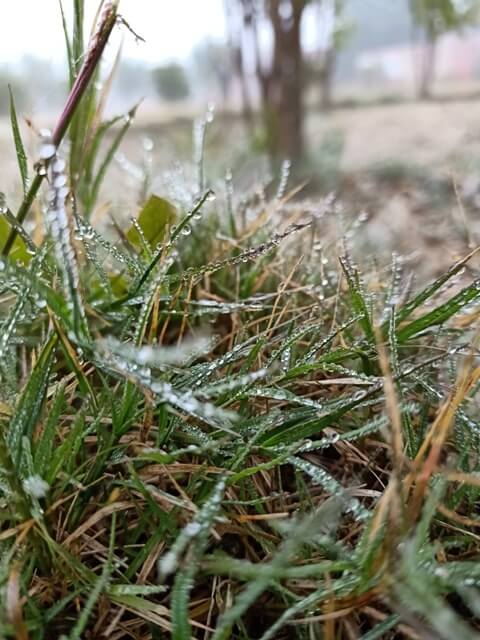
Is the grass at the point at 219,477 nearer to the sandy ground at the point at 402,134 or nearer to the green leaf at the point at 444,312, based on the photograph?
the green leaf at the point at 444,312

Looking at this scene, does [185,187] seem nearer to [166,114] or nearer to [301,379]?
[301,379]

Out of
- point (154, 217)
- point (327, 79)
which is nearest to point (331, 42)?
point (327, 79)

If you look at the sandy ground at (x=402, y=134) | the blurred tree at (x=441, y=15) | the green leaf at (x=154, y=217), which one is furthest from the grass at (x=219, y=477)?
the blurred tree at (x=441, y=15)

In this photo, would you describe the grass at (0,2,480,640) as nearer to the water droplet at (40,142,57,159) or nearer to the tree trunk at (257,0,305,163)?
the water droplet at (40,142,57,159)

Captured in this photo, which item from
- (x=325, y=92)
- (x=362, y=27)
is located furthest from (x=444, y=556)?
(x=362, y=27)

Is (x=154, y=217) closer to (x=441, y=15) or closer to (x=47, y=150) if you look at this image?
(x=47, y=150)

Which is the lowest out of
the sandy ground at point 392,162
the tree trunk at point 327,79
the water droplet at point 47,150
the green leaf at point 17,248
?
the sandy ground at point 392,162
